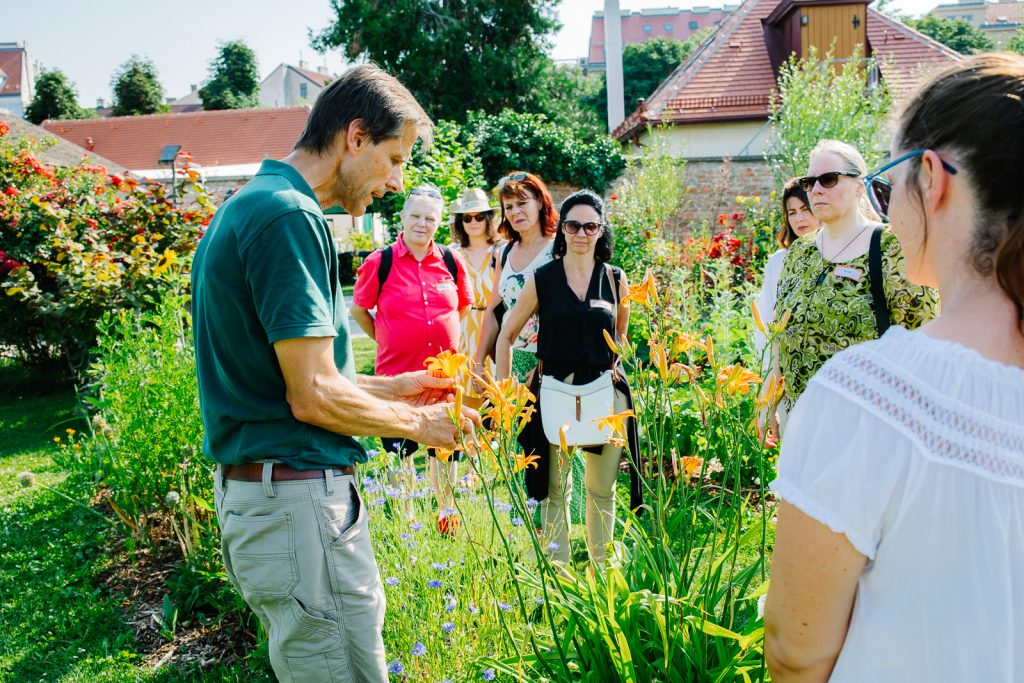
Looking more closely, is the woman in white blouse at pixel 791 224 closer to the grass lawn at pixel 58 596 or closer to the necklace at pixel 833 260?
the necklace at pixel 833 260

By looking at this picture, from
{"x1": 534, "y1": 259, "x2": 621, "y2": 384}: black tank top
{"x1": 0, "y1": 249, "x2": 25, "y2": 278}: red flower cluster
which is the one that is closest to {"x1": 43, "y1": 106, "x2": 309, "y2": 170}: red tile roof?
{"x1": 0, "y1": 249, "x2": 25, "y2": 278}: red flower cluster

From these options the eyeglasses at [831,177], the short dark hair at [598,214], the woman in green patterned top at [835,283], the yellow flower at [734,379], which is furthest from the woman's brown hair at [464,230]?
the yellow flower at [734,379]

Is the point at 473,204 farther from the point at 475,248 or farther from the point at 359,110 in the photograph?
the point at 359,110

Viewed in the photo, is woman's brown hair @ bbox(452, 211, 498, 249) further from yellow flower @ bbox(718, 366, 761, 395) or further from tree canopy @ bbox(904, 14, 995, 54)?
Answer: tree canopy @ bbox(904, 14, 995, 54)

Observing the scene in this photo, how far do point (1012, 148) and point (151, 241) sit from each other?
8.29 metres

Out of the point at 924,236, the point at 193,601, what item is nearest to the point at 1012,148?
the point at 924,236

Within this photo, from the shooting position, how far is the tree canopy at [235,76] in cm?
4978

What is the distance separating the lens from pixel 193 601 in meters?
3.71

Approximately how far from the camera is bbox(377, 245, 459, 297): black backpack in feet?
15.8

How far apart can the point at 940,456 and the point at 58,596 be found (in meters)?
4.37

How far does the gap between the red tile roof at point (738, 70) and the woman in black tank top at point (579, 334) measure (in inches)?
561

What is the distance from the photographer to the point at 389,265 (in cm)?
484

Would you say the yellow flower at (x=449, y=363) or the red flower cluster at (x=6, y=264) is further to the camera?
the red flower cluster at (x=6, y=264)

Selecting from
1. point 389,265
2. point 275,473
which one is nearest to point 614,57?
point 389,265
